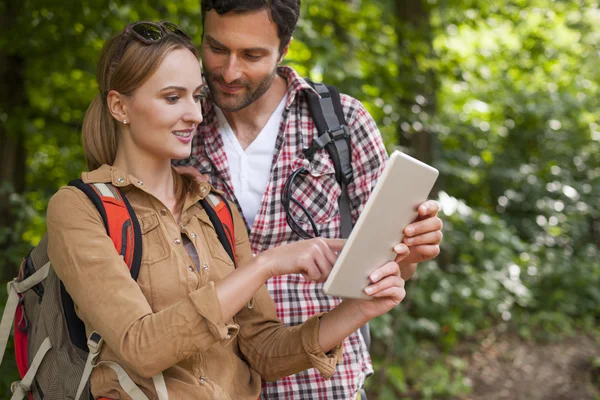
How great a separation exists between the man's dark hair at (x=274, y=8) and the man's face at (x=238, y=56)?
18 mm

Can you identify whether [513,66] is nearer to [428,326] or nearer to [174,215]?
[428,326]

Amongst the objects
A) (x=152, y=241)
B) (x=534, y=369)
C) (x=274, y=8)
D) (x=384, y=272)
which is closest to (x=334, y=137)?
(x=274, y=8)

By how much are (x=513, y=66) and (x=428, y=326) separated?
3.41 meters

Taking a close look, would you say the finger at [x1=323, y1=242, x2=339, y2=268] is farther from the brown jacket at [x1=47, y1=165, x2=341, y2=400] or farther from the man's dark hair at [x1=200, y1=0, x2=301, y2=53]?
the man's dark hair at [x1=200, y1=0, x2=301, y2=53]

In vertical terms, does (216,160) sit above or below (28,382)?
above

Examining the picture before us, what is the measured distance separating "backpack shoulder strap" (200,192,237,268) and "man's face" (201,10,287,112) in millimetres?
445

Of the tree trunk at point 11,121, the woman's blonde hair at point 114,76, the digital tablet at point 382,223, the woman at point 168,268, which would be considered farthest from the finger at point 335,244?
the tree trunk at point 11,121

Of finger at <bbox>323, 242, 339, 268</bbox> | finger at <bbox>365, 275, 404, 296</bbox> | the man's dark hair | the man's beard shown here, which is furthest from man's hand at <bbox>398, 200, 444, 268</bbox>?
the man's dark hair

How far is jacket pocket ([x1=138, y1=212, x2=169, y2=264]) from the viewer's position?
6.07ft

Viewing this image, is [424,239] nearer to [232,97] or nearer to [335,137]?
[335,137]

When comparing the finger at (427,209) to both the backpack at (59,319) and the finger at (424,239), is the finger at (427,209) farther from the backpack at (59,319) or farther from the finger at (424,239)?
the backpack at (59,319)

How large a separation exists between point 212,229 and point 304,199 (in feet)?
1.48

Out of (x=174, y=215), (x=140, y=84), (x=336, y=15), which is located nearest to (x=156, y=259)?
(x=174, y=215)

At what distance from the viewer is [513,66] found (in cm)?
770
